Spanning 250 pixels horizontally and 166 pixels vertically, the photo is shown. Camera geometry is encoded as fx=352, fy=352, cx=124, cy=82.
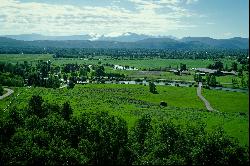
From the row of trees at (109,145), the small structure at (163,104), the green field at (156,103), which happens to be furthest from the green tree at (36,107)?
the small structure at (163,104)

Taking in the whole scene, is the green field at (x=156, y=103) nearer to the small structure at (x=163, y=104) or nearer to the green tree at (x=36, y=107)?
the small structure at (x=163, y=104)

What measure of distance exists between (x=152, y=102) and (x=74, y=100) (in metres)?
32.7

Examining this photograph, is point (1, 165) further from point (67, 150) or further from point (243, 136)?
point (243, 136)

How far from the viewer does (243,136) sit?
88000 millimetres

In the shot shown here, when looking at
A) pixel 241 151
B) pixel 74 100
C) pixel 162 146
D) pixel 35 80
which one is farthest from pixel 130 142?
pixel 35 80

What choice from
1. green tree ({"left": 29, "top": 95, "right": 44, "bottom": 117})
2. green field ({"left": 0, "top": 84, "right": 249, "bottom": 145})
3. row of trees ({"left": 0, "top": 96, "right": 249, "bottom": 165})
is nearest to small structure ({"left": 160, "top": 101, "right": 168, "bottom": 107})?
green field ({"left": 0, "top": 84, "right": 249, "bottom": 145})

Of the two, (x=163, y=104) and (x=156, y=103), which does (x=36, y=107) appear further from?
(x=156, y=103)

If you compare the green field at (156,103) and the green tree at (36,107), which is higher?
the green tree at (36,107)

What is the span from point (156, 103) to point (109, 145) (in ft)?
282

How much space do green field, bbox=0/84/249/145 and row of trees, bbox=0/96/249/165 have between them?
28.3 m

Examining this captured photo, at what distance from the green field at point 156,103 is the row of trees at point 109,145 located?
2832 cm

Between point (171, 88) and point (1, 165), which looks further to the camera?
point (171, 88)

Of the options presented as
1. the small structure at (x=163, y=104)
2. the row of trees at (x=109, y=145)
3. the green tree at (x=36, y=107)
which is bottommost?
the small structure at (x=163, y=104)

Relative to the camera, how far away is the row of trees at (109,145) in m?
53.5
